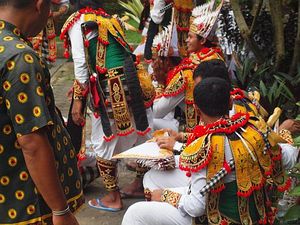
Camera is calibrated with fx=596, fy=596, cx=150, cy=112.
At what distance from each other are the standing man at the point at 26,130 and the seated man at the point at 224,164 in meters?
0.74

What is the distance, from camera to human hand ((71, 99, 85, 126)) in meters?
4.27

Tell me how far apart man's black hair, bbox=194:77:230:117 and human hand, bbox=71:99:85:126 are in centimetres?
147

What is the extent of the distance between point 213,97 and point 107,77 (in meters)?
1.44

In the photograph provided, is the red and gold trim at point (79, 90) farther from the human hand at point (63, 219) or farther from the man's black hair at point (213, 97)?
the human hand at point (63, 219)

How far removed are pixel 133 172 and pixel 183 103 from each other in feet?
3.64

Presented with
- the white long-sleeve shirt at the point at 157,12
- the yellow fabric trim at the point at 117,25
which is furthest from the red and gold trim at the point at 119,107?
the white long-sleeve shirt at the point at 157,12

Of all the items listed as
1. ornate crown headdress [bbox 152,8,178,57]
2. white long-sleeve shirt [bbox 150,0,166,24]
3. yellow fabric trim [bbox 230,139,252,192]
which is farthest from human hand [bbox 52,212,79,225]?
white long-sleeve shirt [bbox 150,0,166,24]

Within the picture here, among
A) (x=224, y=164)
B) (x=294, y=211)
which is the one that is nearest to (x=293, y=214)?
(x=294, y=211)

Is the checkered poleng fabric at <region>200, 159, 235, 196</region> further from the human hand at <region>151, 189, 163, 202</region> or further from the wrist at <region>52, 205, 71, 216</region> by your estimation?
the wrist at <region>52, 205, 71, 216</region>

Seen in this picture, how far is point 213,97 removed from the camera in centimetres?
294

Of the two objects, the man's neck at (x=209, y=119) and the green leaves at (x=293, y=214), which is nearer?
the man's neck at (x=209, y=119)

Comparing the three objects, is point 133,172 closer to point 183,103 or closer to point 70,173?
point 183,103

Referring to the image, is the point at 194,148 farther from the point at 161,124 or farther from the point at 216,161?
the point at 161,124

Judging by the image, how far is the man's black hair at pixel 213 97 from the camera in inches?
116
